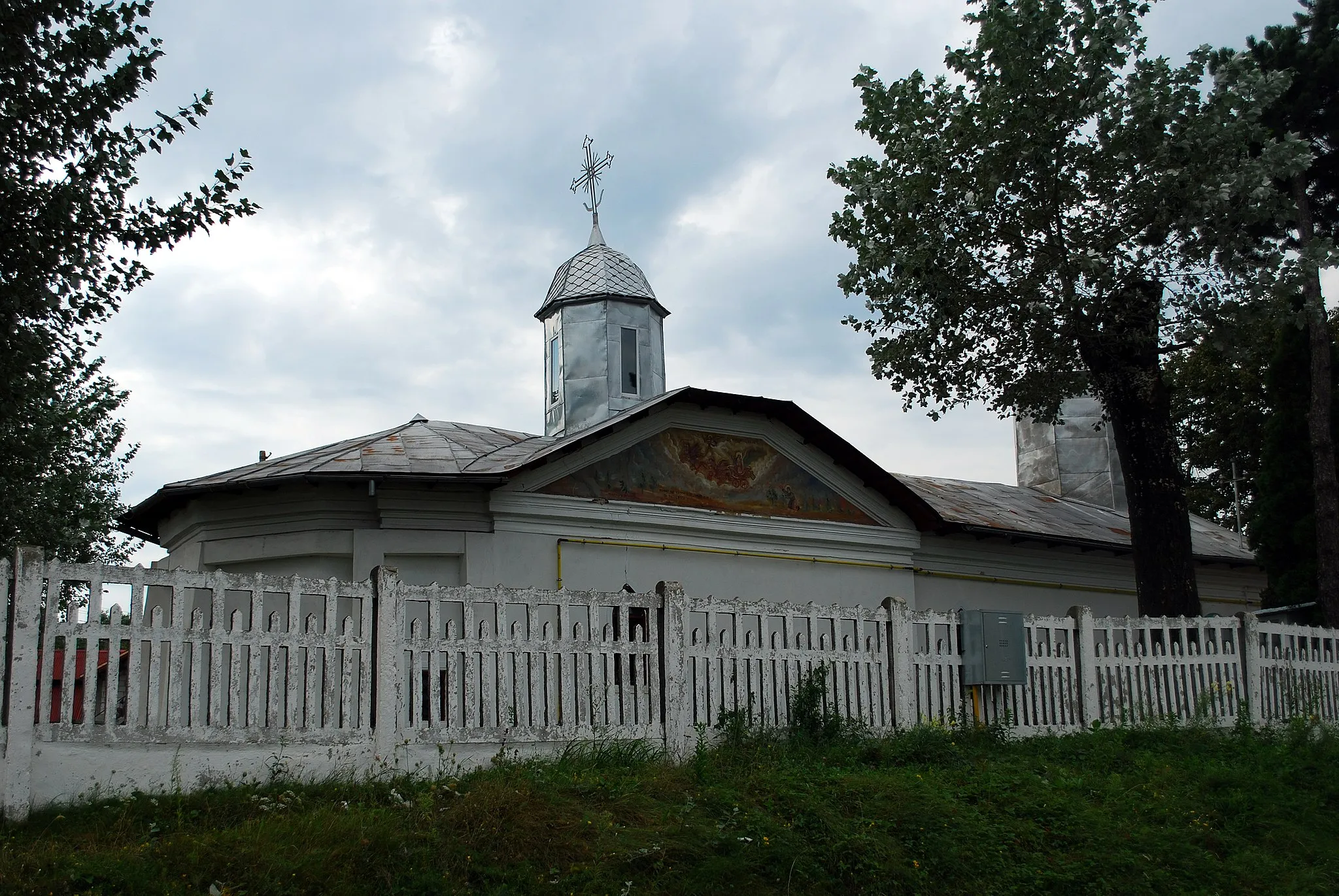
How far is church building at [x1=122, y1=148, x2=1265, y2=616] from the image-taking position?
16.1 meters

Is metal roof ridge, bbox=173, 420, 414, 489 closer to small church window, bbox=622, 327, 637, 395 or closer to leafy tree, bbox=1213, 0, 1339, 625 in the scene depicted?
small church window, bbox=622, 327, 637, 395

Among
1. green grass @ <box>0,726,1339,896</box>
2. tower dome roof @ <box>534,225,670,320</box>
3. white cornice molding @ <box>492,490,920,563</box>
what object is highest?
tower dome roof @ <box>534,225,670,320</box>

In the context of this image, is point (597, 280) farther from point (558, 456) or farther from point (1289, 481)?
point (1289, 481)

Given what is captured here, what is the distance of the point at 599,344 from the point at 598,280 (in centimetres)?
126

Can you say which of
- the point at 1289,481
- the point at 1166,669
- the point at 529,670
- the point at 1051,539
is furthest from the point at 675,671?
the point at 1289,481

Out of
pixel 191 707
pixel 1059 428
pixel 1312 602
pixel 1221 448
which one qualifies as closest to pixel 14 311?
pixel 191 707

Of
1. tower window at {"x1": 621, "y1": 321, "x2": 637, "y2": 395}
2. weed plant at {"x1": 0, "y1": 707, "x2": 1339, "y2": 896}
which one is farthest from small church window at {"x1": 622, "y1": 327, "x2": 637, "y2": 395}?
weed plant at {"x1": 0, "y1": 707, "x2": 1339, "y2": 896}

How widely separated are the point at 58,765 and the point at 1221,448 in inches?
1311

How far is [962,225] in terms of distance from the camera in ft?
57.6

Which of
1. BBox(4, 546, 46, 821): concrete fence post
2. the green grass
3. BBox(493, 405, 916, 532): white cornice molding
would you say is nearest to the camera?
the green grass

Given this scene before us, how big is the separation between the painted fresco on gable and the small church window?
16.6 ft

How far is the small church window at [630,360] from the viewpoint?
915 inches

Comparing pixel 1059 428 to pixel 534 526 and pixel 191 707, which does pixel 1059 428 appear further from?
pixel 191 707

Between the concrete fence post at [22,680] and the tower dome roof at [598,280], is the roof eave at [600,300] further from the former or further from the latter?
the concrete fence post at [22,680]
